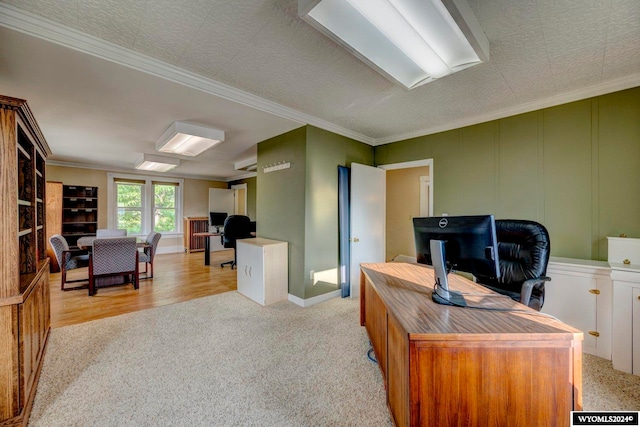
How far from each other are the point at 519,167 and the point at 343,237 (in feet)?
7.60

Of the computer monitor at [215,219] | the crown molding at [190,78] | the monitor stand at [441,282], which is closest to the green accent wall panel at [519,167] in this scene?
the crown molding at [190,78]

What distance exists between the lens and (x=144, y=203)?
695cm

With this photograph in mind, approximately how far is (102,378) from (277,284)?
191 centimetres

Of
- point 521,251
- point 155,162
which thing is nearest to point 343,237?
point 521,251

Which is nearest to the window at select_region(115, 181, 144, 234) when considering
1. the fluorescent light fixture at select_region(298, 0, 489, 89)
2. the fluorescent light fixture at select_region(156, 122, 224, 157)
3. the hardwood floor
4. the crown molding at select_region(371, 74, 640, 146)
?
the hardwood floor

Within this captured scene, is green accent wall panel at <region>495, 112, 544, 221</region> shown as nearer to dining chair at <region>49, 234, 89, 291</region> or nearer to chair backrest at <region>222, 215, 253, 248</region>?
chair backrest at <region>222, 215, 253, 248</region>

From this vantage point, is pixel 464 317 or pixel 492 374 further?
pixel 464 317

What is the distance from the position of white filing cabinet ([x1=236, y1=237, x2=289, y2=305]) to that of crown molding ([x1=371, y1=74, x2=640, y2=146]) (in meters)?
2.72

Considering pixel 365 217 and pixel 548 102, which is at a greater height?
pixel 548 102

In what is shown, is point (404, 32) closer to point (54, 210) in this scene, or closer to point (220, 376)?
point (220, 376)

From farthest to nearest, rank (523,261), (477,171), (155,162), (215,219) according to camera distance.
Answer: (215,219), (155,162), (477,171), (523,261)

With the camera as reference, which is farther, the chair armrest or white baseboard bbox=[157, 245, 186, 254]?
white baseboard bbox=[157, 245, 186, 254]

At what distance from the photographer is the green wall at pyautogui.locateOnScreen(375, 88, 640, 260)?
2.32 m

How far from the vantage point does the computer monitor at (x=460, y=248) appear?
1352 mm
